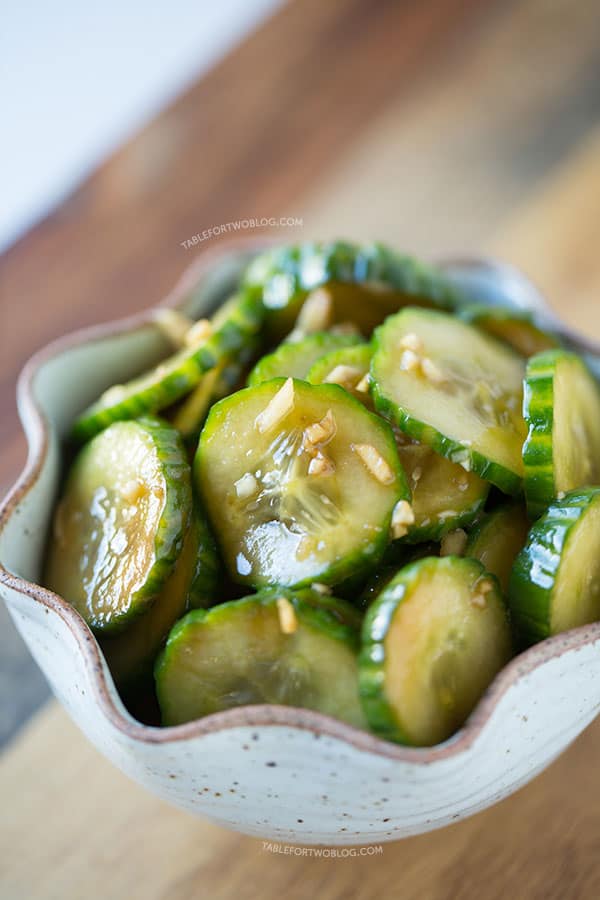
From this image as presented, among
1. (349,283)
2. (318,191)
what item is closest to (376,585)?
(349,283)

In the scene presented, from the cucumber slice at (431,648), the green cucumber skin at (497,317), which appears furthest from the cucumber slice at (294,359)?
the cucumber slice at (431,648)

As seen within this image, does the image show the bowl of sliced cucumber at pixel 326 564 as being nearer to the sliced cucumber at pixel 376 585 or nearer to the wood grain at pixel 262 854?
the sliced cucumber at pixel 376 585

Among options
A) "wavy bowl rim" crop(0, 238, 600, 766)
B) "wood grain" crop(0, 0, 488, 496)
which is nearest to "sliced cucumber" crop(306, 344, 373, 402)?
"wavy bowl rim" crop(0, 238, 600, 766)

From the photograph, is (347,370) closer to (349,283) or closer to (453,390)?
(453,390)

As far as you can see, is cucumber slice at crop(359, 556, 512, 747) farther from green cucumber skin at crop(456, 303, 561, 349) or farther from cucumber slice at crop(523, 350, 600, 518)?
green cucumber skin at crop(456, 303, 561, 349)

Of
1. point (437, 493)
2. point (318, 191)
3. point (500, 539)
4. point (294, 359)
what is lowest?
point (500, 539)

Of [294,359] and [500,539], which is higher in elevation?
[294,359]

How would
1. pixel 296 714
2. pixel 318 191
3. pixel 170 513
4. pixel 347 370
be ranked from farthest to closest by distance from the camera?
pixel 318 191, pixel 347 370, pixel 170 513, pixel 296 714
